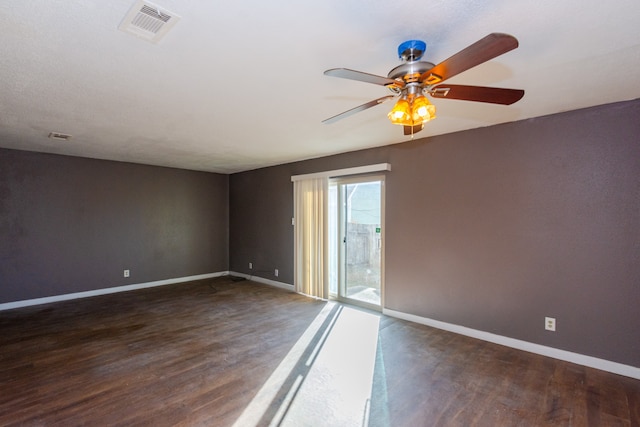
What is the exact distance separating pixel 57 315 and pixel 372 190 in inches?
187

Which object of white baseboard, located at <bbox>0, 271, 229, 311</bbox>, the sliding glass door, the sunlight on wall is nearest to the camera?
the sunlight on wall

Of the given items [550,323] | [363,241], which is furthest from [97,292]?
[550,323]

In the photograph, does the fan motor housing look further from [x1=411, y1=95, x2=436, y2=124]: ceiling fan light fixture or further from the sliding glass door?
the sliding glass door

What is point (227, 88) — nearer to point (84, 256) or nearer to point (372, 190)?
point (372, 190)

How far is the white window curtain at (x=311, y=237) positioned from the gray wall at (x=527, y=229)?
112 centimetres

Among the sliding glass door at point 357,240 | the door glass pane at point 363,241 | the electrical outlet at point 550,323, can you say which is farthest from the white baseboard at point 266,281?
the electrical outlet at point 550,323

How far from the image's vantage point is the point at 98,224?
210 inches

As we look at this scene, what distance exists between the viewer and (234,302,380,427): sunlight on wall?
84.4 inches

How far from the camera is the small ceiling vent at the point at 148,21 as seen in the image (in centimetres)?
149

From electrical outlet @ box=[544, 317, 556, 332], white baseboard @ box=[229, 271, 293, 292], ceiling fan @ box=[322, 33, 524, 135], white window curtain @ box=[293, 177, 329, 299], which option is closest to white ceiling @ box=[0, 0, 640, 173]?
ceiling fan @ box=[322, 33, 524, 135]

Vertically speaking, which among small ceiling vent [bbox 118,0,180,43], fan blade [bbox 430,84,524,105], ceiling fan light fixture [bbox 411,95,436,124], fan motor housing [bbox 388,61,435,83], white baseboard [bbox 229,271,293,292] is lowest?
white baseboard [bbox 229,271,293,292]

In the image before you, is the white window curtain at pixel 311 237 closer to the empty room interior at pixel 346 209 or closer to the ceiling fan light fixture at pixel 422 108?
the empty room interior at pixel 346 209

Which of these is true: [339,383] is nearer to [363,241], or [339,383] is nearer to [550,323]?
[550,323]

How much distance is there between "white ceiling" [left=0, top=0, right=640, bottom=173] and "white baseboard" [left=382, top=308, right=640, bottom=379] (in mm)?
2322
